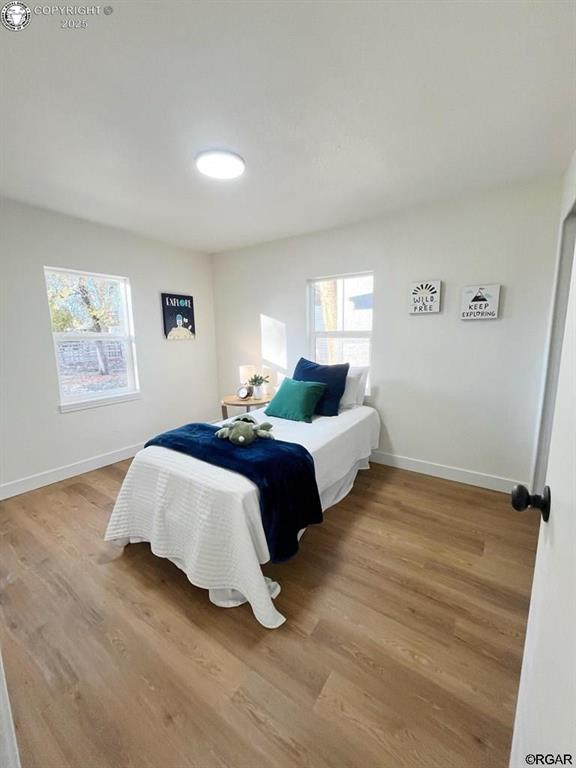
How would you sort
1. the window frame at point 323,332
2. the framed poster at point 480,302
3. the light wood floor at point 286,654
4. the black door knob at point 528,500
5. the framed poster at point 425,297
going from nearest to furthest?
the black door knob at point 528,500
the light wood floor at point 286,654
the framed poster at point 480,302
the framed poster at point 425,297
the window frame at point 323,332

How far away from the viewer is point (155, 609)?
61.9 inches

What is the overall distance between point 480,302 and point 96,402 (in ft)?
12.0

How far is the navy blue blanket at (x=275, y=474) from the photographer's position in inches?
64.9

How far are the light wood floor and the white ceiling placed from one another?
2.43 meters

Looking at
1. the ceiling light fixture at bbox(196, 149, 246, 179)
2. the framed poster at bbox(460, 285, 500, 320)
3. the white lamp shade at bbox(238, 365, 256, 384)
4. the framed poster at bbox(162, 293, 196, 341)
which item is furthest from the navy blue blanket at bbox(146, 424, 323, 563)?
the framed poster at bbox(162, 293, 196, 341)

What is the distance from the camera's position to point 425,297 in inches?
109

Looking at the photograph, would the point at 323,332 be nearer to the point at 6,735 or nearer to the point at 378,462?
the point at 378,462

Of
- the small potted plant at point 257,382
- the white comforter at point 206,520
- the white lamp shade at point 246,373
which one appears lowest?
the white comforter at point 206,520

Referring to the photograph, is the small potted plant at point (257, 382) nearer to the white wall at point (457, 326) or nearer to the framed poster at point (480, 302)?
the white wall at point (457, 326)

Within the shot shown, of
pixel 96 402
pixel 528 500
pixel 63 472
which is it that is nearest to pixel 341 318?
pixel 96 402

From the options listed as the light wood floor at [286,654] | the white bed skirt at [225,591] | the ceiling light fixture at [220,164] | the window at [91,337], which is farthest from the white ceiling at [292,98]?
the light wood floor at [286,654]

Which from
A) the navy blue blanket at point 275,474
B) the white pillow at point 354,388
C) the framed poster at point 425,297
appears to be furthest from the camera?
the white pillow at point 354,388

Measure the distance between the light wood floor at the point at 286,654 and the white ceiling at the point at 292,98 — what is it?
243cm

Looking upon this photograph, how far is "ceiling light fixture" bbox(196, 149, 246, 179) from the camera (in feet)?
6.10
